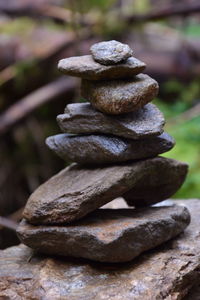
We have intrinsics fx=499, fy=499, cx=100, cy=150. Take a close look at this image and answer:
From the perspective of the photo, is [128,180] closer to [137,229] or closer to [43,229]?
[137,229]

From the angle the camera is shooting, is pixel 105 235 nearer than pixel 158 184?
Yes

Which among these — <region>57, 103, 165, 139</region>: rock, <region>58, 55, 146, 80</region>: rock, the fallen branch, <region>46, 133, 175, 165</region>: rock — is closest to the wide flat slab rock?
<region>46, 133, 175, 165</region>: rock

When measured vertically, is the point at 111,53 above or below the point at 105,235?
above

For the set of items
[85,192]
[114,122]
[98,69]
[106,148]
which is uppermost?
[98,69]

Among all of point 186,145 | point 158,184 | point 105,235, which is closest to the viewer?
point 105,235

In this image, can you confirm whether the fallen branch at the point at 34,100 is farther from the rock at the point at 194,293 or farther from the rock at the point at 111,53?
the rock at the point at 194,293

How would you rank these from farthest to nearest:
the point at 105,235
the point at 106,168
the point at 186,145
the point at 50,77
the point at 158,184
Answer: the point at 50,77, the point at 186,145, the point at 158,184, the point at 106,168, the point at 105,235

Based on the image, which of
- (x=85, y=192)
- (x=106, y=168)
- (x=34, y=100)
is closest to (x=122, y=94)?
(x=106, y=168)

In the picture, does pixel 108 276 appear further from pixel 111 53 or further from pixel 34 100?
pixel 34 100
